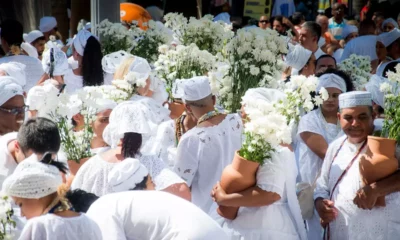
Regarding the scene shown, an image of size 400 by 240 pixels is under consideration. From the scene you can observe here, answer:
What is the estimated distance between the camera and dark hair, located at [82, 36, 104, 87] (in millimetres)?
9531

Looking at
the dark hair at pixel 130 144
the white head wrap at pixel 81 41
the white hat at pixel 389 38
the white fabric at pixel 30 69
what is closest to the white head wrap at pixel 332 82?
the dark hair at pixel 130 144

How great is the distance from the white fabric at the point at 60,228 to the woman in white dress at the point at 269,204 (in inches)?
57.9

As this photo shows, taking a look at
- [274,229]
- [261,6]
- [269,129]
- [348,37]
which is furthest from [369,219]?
[261,6]

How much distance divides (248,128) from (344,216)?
1107mm

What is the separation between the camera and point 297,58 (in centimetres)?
991

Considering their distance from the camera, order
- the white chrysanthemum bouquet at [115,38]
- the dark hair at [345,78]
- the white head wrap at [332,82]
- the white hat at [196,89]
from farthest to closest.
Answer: the white chrysanthemum bouquet at [115,38] → the dark hair at [345,78] → the white head wrap at [332,82] → the white hat at [196,89]

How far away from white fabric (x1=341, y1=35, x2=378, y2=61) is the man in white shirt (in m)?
5.84

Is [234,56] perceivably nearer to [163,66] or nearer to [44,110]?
[163,66]

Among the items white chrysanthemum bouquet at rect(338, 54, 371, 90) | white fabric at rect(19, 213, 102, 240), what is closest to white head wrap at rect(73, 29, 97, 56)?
white chrysanthemum bouquet at rect(338, 54, 371, 90)

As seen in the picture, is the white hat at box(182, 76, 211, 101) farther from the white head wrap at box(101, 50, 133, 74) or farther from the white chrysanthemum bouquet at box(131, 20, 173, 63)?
the white chrysanthemum bouquet at box(131, 20, 173, 63)

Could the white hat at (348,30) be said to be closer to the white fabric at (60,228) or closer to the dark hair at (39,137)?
the dark hair at (39,137)

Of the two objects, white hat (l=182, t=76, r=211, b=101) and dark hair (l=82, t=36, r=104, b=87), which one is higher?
white hat (l=182, t=76, r=211, b=101)

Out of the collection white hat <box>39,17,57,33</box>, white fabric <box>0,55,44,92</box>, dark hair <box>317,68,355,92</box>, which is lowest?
white hat <box>39,17,57,33</box>

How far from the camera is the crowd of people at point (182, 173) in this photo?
4.79 meters
